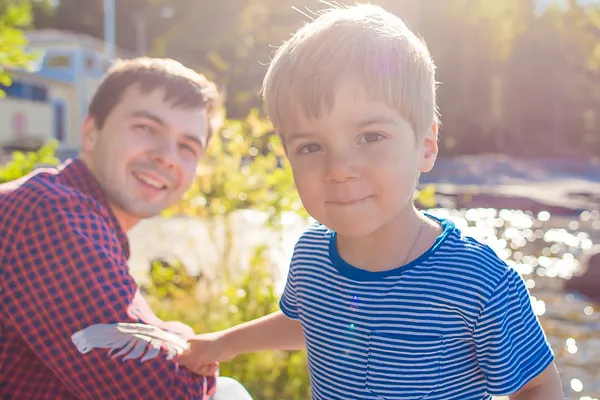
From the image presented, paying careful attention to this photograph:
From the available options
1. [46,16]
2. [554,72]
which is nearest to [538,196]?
[554,72]

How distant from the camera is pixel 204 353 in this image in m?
1.75

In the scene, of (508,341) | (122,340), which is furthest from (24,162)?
(508,341)

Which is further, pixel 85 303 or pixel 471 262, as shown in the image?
pixel 85 303

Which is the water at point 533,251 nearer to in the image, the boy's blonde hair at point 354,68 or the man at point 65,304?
the boy's blonde hair at point 354,68

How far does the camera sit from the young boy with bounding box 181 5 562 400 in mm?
1402

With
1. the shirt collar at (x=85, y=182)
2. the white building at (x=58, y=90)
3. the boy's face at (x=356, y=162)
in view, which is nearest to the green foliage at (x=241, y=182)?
the shirt collar at (x=85, y=182)

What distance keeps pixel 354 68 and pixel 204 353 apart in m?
0.87

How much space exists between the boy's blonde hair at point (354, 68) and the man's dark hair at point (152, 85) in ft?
2.36

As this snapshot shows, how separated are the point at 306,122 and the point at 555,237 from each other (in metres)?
11.9

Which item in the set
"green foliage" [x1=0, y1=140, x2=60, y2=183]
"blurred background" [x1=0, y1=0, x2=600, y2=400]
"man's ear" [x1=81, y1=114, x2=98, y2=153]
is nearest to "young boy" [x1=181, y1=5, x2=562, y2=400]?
"blurred background" [x1=0, y1=0, x2=600, y2=400]

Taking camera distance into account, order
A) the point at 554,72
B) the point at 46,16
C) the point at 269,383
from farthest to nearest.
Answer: the point at 46,16 → the point at 554,72 → the point at 269,383

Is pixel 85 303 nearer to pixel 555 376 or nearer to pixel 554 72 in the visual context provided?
pixel 555 376

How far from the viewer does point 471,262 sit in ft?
4.66

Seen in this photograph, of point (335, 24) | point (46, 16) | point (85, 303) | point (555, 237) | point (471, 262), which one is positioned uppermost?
point (335, 24)
